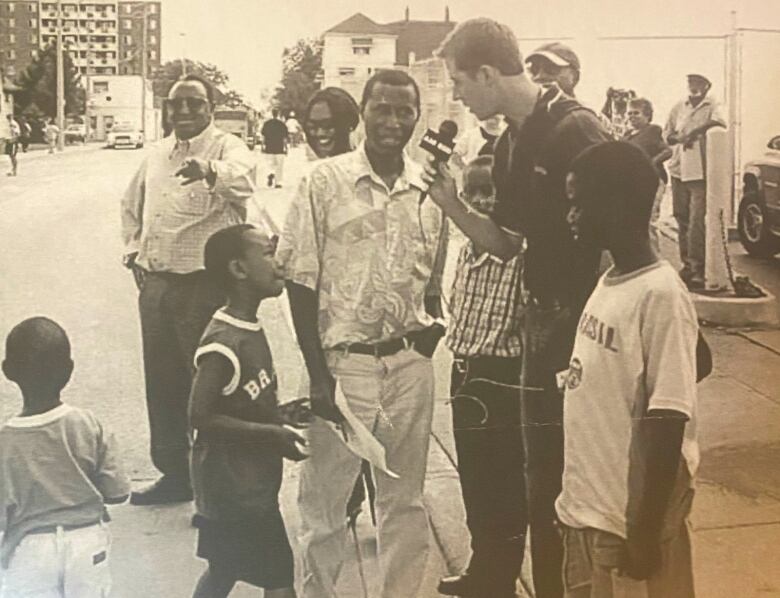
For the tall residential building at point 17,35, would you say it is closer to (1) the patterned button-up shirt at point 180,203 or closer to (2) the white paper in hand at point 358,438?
(1) the patterned button-up shirt at point 180,203

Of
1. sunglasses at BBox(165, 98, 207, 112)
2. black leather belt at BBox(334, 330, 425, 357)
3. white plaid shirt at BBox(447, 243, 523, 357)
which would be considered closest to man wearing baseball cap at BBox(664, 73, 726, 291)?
white plaid shirt at BBox(447, 243, 523, 357)

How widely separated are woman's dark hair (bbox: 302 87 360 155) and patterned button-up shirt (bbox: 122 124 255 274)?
17cm

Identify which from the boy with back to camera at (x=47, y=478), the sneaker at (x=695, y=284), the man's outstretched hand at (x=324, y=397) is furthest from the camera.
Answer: the sneaker at (x=695, y=284)

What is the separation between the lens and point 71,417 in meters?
1.96

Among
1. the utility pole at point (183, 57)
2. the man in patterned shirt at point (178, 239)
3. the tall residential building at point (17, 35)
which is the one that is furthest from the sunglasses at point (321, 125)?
the tall residential building at point (17, 35)

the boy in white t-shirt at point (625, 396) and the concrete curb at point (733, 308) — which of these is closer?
the boy in white t-shirt at point (625, 396)

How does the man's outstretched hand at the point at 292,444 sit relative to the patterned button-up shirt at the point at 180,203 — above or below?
below

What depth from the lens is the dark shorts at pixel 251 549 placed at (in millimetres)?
2027

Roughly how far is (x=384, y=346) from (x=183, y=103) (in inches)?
23.4

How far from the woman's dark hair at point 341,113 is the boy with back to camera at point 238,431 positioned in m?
0.23

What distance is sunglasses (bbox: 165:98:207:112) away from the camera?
198 centimetres

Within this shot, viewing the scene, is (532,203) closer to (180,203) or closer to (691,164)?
(691,164)

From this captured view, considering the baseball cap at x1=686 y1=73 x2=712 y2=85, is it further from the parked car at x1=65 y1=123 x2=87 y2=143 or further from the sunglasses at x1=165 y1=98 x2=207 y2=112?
the parked car at x1=65 y1=123 x2=87 y2=143

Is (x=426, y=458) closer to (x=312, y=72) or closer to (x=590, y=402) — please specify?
(x=590, y=402)
